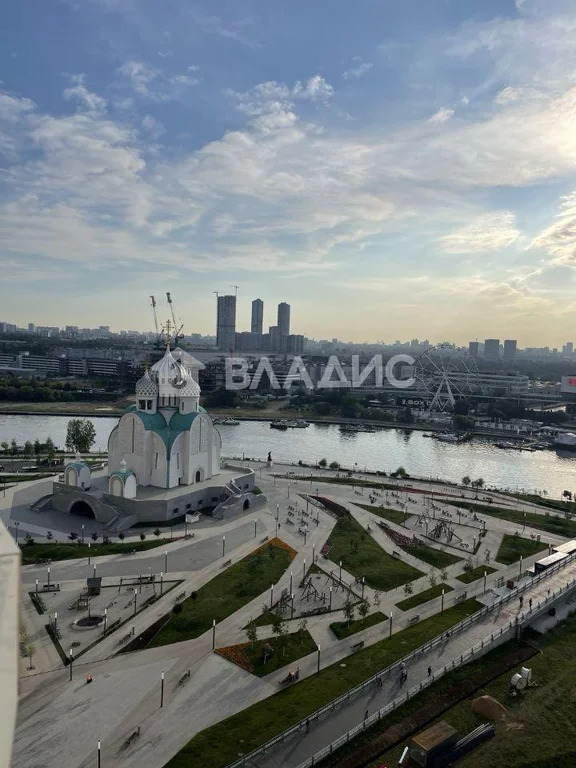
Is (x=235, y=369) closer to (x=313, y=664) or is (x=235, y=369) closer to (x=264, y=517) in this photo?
(x=264, y=517)

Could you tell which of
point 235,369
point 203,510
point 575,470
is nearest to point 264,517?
point 203,510

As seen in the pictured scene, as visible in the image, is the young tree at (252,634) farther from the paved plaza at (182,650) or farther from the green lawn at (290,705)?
the green lawn at (290,705)

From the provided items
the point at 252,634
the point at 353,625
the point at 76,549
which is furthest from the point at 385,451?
the point at 252,634

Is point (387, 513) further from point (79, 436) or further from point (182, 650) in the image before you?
point (79, 436)

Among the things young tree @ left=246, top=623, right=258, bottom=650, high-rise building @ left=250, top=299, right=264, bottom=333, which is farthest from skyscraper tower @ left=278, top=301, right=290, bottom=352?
young tree @ left=246, top=623, right=258, bottom=650

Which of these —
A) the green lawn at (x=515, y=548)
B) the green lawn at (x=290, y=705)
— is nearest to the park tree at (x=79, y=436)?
the green lawn at (x=515, y=548)
